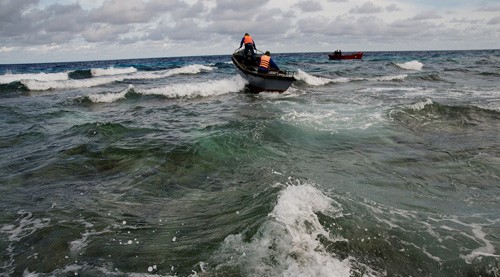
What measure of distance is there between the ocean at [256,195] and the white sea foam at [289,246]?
0.07ft

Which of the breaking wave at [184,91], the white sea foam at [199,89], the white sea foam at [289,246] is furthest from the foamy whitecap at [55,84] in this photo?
the white sea foam at [289,246]

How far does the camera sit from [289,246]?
4.16 metres

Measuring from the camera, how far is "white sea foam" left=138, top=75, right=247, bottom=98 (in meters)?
20.0

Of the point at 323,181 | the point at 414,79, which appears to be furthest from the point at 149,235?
the point at 414,79

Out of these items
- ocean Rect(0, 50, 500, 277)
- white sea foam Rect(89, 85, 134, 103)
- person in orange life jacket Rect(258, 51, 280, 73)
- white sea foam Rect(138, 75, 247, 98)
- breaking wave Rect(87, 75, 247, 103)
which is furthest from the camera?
white sea foam Rect(138, 75, 247, 98)

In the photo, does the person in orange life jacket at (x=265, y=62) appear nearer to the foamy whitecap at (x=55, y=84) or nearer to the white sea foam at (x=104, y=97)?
the white sea foam at (x=104, y=97)

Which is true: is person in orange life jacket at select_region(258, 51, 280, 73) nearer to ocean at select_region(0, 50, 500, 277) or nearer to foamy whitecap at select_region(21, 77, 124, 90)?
ocean at select_region(0, 50, 500, 277)

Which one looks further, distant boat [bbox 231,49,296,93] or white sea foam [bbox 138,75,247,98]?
white sea foam [bbox 138,75,247,98]

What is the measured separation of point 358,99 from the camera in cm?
1692

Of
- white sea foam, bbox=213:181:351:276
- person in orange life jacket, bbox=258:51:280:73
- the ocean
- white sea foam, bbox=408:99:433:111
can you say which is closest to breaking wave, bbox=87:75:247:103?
person in orange life jacket, bbox=258:51:280:73

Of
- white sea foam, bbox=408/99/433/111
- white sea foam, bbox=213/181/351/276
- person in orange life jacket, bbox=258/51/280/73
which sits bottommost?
white sea foam, bbox=213/181/351/276

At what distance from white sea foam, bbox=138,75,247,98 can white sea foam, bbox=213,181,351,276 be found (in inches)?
620

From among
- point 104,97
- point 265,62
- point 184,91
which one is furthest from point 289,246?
point 184,91

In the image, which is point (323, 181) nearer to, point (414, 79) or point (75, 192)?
point (75, 192)
